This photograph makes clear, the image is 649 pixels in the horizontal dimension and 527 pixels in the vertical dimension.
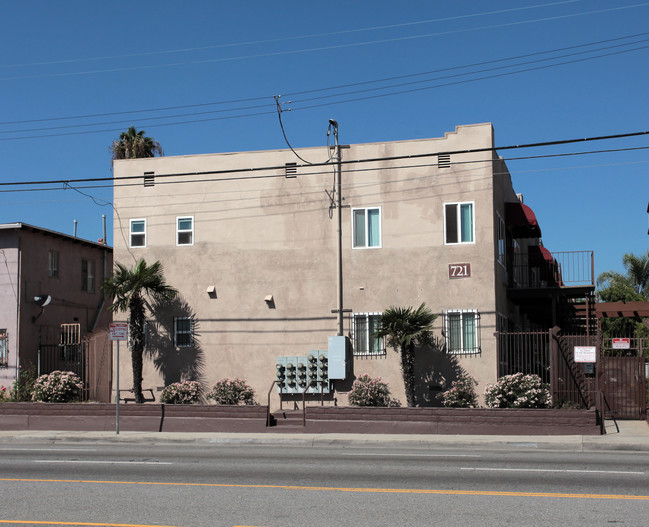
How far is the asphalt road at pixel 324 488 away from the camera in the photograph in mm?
8570

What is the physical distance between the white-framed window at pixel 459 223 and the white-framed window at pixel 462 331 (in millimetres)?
2122

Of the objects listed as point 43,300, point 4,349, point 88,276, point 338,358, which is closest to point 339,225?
point 338,358

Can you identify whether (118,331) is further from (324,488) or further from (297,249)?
(324,488)

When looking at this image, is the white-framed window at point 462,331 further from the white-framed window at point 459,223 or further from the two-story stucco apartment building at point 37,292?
the two-story stucco apartment building at point 37,292

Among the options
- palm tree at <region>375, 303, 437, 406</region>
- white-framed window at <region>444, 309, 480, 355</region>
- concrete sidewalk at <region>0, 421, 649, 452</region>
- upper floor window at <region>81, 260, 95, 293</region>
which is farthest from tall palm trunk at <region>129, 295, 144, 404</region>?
white-framed window at <region>444, 309, 480, 355</region>

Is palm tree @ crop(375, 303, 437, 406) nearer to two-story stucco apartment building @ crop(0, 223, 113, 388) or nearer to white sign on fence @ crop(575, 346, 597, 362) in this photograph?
white sign on fence @ crop(575, 346, 597, 362)

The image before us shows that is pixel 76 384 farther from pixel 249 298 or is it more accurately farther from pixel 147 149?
pixel 147 149

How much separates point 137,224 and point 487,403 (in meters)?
12.5

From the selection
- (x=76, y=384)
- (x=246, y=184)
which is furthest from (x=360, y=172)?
(x=76, y=384)

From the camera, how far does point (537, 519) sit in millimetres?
8312

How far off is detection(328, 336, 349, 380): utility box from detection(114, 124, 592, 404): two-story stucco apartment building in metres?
0.55

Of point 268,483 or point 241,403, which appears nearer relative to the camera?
point 268,483

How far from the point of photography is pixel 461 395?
21.0 metres

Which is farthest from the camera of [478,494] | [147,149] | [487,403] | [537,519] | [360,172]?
[147,149]
